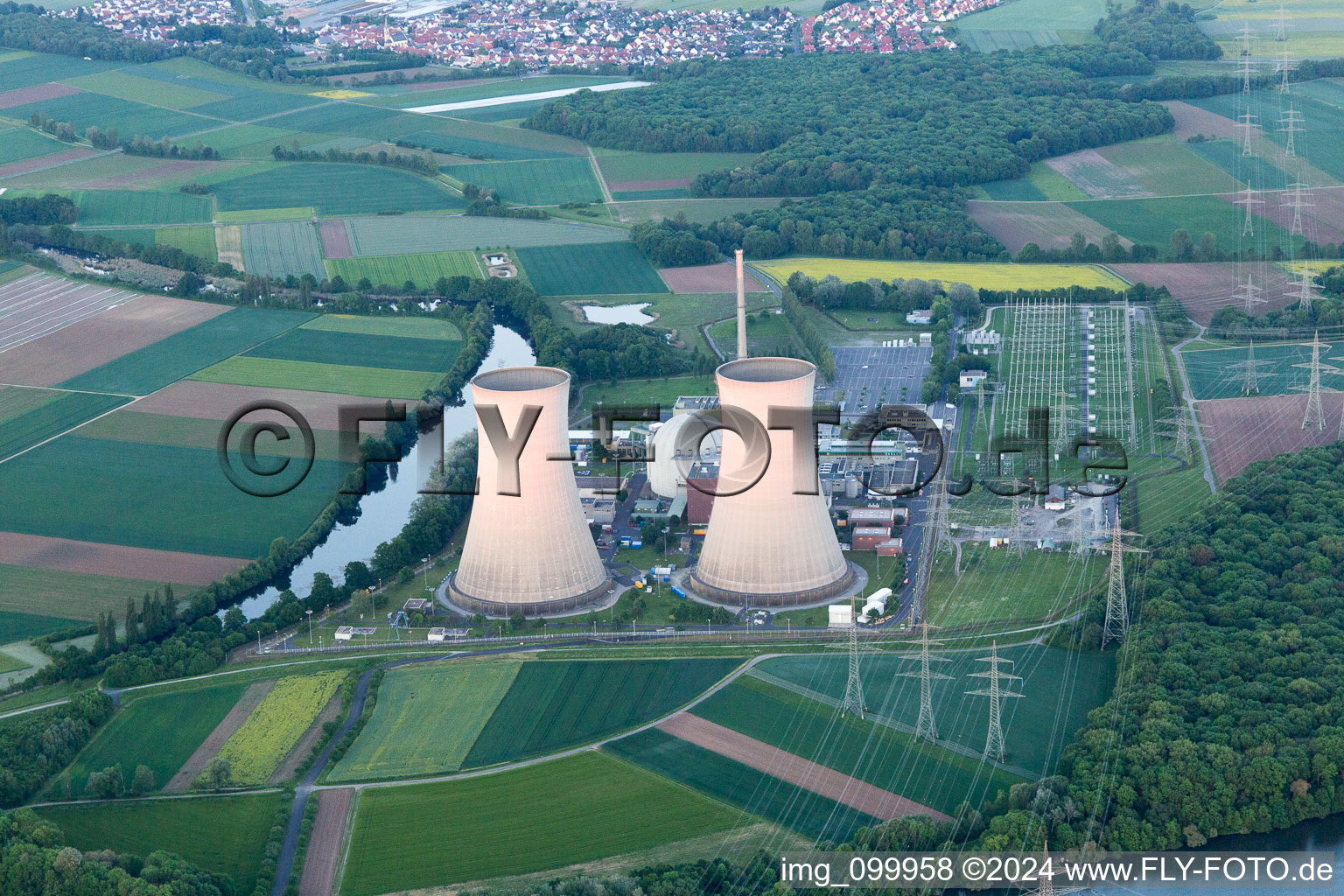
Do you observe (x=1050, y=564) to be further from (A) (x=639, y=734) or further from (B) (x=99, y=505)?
(B) (x=99, y=505)

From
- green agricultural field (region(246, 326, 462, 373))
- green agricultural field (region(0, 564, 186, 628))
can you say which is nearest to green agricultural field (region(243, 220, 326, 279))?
green agricultural field (region(246, 326, 462, 373))

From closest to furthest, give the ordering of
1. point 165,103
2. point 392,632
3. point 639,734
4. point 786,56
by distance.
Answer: point 639,734 < point 392,632 < point 165,103 < point 786,56

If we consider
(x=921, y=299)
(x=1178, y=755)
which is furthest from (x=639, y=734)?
(x=921, y=299)

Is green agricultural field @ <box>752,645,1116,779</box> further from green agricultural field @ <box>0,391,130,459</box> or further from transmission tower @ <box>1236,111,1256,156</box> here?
transmission tower @ <box>1236,111,1256,156</box>

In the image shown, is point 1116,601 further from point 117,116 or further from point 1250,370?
point 117,116

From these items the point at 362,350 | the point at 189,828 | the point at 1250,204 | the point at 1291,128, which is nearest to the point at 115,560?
the point at 189,828

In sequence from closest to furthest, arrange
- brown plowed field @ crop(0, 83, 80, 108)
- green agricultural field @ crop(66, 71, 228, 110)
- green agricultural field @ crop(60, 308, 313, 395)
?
green agricultural field @ crop(60, 308, 313, 395), brown plowed field @ crop(0, 83, 80, 108), green agricultural field @ crop(66, 71, 228, 110)
